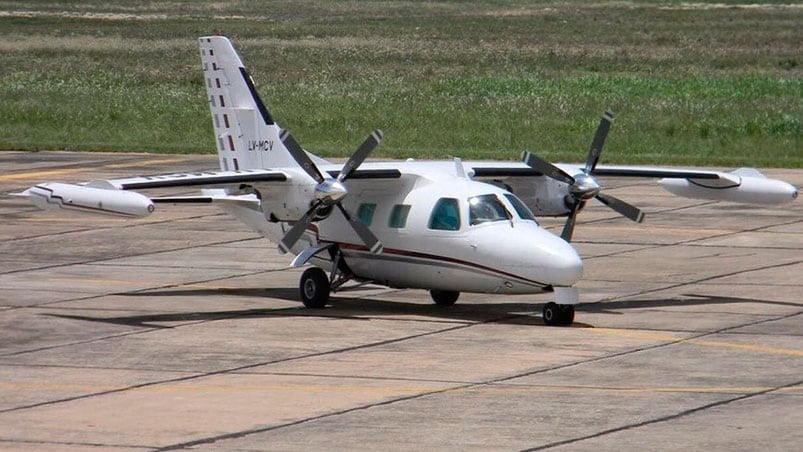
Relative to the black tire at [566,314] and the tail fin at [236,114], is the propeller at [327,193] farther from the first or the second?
the black tire at [566,314]

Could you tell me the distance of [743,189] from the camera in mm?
29531

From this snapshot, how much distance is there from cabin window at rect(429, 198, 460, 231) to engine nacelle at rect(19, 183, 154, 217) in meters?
4.66

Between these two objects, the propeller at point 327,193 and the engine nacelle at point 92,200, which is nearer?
the engine nacelle at point 92,200

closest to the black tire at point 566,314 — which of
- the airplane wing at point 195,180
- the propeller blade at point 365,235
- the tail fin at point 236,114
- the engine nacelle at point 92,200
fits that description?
the propeller blade at point 365,235

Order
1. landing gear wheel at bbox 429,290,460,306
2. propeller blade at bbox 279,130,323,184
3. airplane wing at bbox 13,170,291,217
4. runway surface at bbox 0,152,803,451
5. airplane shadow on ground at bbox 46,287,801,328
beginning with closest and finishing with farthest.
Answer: runway surface at bbox 0,152,803,451
airplane wing at bbox 13,170,291,217
airplane shadow on ground at bbox 46,287,801,328
propeller blade at bbox 279,130,323,184
landing gear wheel at bbox 429,290,460,306

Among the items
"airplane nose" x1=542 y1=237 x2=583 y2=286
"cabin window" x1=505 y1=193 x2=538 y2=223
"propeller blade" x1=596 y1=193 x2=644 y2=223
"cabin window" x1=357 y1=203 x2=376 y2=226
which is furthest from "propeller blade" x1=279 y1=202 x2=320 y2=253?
"propeller blade" x1=596 y1=193 x2=644 y2=223

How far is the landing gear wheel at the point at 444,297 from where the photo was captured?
27044 millimetres

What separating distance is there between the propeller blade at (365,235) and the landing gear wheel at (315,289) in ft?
4.09

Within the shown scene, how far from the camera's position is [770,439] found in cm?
1669

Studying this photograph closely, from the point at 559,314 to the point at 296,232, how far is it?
4562mm

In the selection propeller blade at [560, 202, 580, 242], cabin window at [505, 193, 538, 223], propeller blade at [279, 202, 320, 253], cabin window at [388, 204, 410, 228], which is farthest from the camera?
propeller blade at [560, 202, 580, 242]

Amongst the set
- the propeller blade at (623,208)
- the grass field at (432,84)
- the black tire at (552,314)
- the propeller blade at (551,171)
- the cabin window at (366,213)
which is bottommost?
the black tire at (552,314)

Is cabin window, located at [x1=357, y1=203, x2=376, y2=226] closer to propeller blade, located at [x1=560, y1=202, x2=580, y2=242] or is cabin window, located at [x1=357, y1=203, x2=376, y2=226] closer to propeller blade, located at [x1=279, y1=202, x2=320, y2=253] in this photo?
propeller blade, located at [x1=279, y1=202, x2=320, y2=253]

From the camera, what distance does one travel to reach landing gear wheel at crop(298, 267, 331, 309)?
1060 inches
